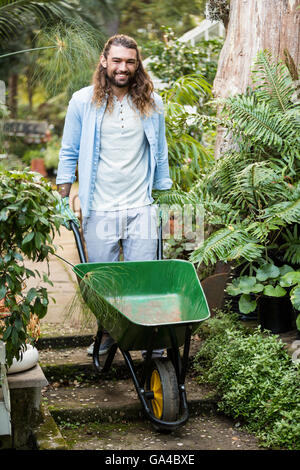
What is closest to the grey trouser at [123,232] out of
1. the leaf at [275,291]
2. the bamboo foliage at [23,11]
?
the leaf at [275,291]

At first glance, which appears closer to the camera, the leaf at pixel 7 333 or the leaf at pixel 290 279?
the leaf at pixel 7 333

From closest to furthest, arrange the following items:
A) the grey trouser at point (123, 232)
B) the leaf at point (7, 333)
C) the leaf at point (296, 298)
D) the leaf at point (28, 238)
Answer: the leaf at point (28, 238)
the leaf at point (7, 333)
the leaf at point (296, 298)
the grey trouser at point (123, 232)

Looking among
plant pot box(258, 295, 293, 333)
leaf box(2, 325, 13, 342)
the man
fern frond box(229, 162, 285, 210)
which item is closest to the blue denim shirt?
the man

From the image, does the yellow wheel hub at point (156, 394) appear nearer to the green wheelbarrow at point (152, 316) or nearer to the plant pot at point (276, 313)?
the green wheelbarrow at point (152, 316)

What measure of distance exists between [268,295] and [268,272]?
0.47 ft

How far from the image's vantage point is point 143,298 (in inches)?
128

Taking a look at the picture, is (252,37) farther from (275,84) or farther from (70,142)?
(70,142)

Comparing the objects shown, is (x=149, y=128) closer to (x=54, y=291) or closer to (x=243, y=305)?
(x=243, y=305)

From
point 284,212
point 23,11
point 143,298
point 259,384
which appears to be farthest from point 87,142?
point 23,11

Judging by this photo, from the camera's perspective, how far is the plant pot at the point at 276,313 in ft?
12.0

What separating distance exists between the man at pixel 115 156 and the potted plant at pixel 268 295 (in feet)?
1.81

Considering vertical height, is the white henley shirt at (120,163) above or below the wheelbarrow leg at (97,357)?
above

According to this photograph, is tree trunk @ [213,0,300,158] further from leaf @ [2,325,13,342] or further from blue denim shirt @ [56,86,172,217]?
leaf @ [2,325,13,342]

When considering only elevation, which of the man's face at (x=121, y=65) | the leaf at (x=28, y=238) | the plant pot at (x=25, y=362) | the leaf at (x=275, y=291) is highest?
the man's face at (x=121, y=65)
